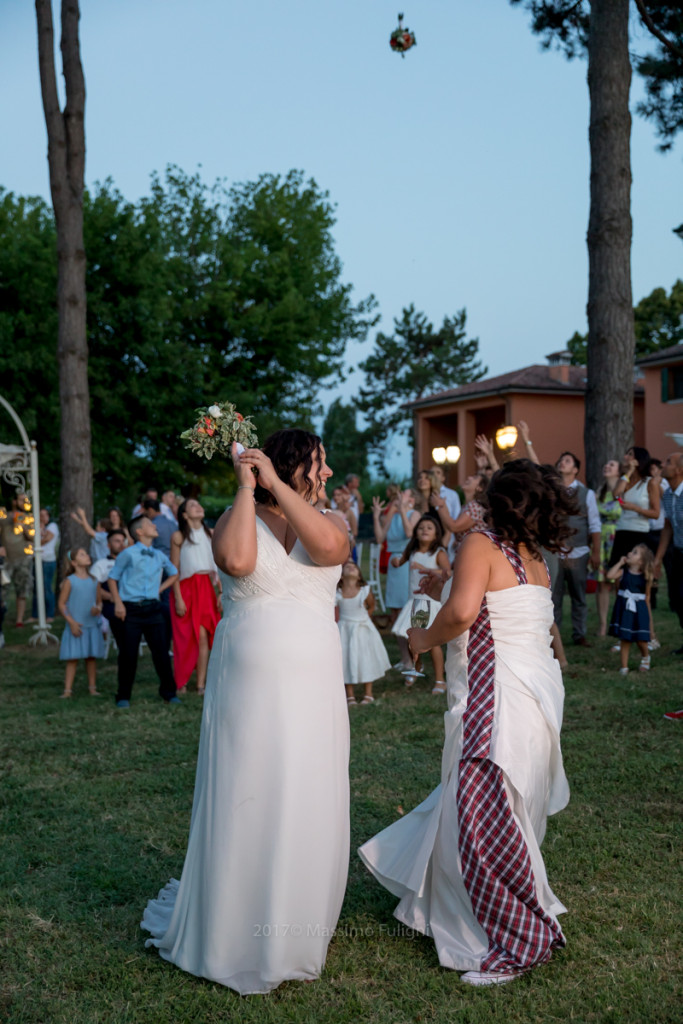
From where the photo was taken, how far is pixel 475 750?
3422 millimetres

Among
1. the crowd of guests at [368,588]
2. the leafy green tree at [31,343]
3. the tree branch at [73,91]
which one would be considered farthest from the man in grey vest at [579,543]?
the leafy green tree at [31,343]

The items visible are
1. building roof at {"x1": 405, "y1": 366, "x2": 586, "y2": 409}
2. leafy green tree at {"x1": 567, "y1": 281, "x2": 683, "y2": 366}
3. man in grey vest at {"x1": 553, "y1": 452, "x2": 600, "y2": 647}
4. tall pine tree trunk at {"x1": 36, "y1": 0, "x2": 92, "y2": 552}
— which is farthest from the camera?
leafy green tree at {"x1": 567, "y1": 281, "x2": 683, "y2": 366}

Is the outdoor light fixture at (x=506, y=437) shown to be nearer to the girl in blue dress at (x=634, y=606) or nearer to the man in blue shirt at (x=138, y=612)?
the girl in blue dress at (x=634, y=606)

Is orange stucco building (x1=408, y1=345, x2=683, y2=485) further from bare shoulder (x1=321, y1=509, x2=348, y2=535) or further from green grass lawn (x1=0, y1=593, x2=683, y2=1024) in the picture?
bare shoulder (x1=321, y1=509, x2=348, y2=535)

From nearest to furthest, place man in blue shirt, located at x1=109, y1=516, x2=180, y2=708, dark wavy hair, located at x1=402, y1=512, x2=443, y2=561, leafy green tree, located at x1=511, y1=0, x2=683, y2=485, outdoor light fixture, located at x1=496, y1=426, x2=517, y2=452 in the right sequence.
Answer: man in blue shirt, located at x1=109, y1=516, x2=180, y2=708 → dark wavy hair, located at x1=402, y1=512, x2=443, y2=561 → outdoor light fixture, located at x1=496, y1=426, x2=517, y2=452 → leafy green tree, located at x1=511, y1=0, x2=683, y2=485

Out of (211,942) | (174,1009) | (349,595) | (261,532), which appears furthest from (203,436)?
(349,595)

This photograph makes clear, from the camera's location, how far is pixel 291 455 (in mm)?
3307

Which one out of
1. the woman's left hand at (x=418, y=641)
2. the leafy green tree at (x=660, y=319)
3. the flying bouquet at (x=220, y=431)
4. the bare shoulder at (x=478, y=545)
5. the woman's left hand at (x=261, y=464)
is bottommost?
the woman's left hand at (x=418, y=641)

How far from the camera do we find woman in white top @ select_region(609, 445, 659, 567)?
9664mm

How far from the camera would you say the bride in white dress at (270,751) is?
3.22 m

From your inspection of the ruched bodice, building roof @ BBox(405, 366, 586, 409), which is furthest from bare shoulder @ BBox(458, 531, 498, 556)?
building roof @ BBox(405, 366, 586, 409)

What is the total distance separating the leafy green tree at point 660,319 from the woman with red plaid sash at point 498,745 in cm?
4452

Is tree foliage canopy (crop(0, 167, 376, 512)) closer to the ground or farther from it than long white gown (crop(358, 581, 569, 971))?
farther from it

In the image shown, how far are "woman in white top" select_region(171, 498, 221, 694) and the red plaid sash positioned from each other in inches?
233
